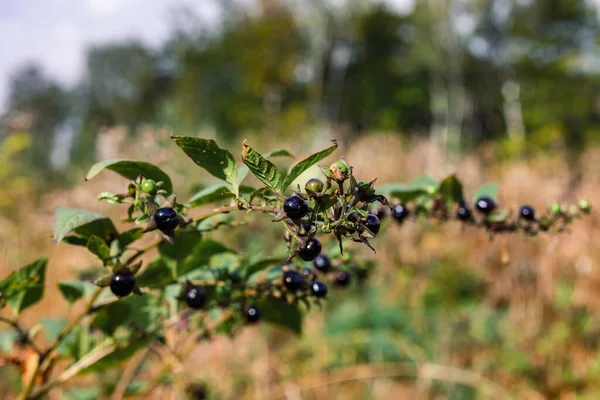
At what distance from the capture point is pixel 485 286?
3.34 metres

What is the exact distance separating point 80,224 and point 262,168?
0.14 m

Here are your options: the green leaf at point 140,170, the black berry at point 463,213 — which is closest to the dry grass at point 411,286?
the black berry at point 463,213

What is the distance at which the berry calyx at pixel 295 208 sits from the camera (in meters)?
0.31

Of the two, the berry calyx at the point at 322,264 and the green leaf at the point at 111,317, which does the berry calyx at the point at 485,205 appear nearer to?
the berry calyx at the point at 322,264

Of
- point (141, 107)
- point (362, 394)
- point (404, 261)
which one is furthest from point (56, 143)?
point (362, 394)

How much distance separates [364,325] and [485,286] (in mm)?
1092

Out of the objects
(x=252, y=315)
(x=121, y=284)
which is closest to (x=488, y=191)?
(x=252, y=315)

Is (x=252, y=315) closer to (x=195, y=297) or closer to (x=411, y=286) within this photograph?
(x=195, y=297)

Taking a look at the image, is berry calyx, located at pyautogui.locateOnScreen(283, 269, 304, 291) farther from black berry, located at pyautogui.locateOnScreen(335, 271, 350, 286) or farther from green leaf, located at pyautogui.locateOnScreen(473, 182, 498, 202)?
green leaf, located at pyautogui.locateOnScreen(473, 182, 498, 202)

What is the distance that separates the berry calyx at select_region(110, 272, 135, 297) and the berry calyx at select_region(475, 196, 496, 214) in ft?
1.17

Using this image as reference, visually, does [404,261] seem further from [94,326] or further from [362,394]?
[94,326]

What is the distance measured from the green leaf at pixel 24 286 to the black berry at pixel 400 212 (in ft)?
1.12

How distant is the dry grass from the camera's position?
6.58 ft

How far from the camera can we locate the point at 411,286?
334cm
